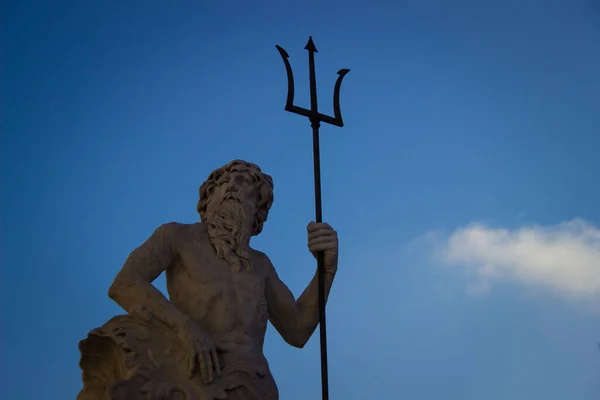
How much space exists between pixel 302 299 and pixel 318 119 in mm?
1486

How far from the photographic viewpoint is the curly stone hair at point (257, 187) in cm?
668

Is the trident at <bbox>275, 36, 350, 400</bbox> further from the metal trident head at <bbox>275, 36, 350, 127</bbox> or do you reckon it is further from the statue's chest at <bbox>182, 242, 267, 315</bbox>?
the statue's chest at <bbox>182, 242, 267, 315</bbox>

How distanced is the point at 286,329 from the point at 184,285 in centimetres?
101

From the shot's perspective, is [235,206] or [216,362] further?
[235,206]

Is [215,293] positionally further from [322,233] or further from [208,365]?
[322,233]

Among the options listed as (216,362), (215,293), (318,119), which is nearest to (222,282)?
(215,293)

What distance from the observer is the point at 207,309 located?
6043mm

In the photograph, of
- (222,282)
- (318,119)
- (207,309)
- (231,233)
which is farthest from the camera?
(318,119)

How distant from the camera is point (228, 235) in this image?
6406 millimetres

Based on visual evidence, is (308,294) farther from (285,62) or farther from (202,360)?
(285,62)

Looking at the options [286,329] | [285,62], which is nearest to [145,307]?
[286,329]

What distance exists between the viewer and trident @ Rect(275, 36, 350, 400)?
244 inches

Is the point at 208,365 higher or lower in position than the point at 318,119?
lower

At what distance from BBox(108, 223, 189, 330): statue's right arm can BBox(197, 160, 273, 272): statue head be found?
0.42 meters
